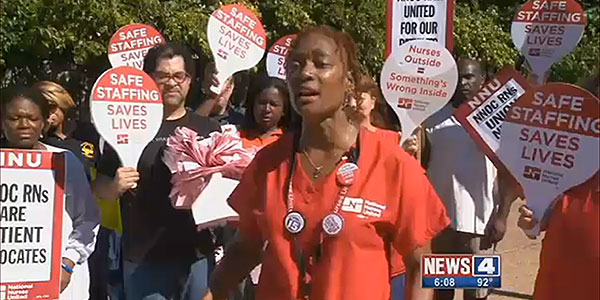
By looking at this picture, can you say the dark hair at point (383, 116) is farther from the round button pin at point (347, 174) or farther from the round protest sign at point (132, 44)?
the round button pin at point (347, 174)

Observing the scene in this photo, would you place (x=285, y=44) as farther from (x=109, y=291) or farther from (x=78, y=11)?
(x=78, y=11)

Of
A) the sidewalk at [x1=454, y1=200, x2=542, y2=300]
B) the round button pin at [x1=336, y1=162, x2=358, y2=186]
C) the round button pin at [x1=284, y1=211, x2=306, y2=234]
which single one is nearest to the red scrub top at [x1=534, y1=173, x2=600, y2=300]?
the round button pin at [x1=336, y1=162, x2=358, y2=186]

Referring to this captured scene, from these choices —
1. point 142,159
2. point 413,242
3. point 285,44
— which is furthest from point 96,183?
point 285,44

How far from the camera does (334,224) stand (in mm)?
3094

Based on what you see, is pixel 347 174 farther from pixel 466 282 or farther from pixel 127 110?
pixel 466 282

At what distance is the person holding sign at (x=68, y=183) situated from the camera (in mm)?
4039

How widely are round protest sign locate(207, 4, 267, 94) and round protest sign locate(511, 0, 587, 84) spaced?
4.95 ft

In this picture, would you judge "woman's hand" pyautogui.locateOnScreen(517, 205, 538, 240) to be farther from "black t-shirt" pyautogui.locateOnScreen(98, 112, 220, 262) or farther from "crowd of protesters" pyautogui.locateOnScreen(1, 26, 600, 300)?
"black t-shirt" pyautogui.locateOnScreen(98, 112, 220, 262)

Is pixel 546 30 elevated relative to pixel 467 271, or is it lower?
elevated

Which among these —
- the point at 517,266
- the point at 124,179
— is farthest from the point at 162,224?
the point at 517,266

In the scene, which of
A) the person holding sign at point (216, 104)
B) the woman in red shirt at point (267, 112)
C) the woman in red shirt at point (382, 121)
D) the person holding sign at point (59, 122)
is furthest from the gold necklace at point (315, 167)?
the person holding sign at point (216, 104)

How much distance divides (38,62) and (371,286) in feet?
28.8

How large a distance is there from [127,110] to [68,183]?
420 mm

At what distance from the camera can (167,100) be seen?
4715 millimetres
